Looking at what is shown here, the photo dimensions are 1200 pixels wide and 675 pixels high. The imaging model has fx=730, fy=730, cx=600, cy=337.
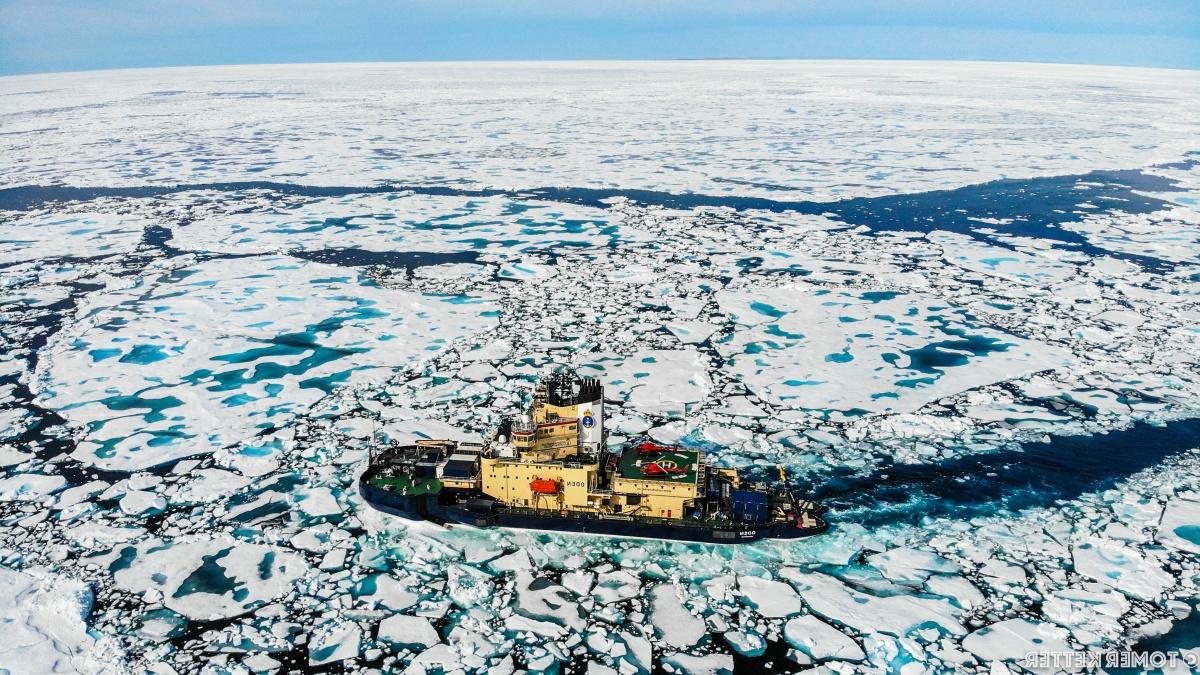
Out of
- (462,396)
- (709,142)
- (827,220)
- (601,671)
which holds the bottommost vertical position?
(601,671)

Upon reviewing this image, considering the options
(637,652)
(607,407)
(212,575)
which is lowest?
(637,652)

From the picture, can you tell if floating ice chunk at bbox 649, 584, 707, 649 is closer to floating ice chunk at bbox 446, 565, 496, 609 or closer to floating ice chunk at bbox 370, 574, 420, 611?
floating ice chunk at bbox 446, 565, 496, 609

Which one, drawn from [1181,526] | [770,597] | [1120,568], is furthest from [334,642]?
[1181,526]

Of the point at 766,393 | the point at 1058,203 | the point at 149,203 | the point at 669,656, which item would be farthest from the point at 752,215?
the point at 149,203

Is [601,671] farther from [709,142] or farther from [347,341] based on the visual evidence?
[709,142]

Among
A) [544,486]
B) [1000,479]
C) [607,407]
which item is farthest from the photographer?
[607,407]

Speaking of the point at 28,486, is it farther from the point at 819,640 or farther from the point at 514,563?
the point at 819,640

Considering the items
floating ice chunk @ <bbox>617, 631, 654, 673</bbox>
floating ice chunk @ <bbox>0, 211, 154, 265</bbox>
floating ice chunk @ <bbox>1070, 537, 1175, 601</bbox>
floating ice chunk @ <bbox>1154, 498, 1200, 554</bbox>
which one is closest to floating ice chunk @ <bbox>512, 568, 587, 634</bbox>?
floating ice chunk @ <bbox>617, 631, 654, 673</bbox>
